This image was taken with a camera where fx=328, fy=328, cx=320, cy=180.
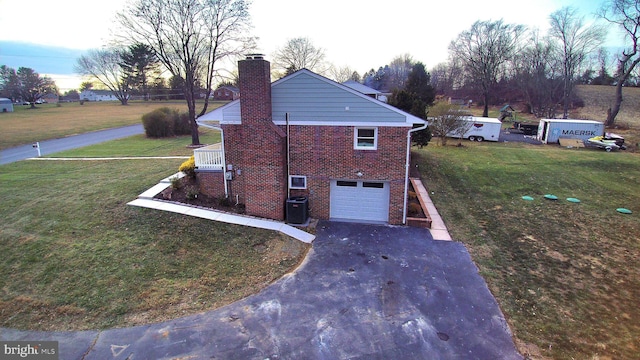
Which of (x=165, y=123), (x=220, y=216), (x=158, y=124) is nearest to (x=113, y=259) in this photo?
(x=220, y=216)

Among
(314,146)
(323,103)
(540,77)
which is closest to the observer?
(323,103)

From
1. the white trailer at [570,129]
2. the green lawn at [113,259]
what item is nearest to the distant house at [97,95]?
the green lawn at [113,259]

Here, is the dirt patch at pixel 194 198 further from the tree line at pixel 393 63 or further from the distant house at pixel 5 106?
the distant house at pixel 5 106

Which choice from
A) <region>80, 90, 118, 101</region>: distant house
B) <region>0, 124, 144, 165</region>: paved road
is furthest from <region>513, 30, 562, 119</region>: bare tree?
<region>80, 90, 118, 101</region>: distant house

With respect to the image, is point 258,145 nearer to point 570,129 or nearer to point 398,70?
point 570,129

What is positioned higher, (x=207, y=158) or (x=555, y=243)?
(x=207, y=158)

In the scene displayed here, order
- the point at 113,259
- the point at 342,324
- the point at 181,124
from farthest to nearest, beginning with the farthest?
the point at 181,124 → the point at 113,259 → the point at 342,324
